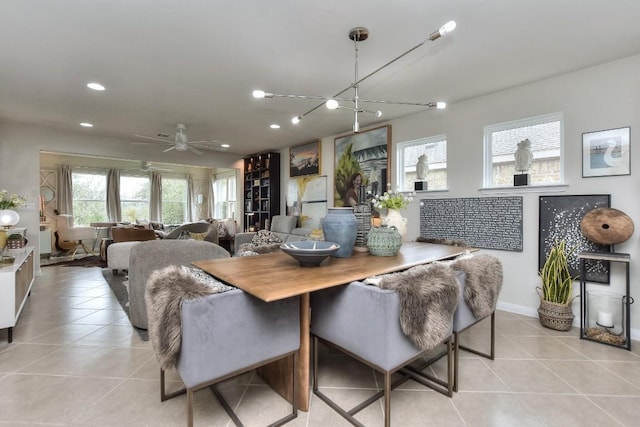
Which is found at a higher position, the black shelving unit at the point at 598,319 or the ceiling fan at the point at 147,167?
the ceiling fan at the point at 147,167

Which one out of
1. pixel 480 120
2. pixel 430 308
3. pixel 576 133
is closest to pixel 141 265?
pixel 430 308

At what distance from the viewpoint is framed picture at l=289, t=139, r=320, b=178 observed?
229 inches

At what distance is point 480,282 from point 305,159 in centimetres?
465

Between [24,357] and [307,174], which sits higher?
[307,174]

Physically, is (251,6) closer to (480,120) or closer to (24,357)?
(480,120)

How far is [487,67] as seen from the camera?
2779 mm

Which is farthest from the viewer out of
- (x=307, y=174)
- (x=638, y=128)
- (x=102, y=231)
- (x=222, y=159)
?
(x=102, y=231)

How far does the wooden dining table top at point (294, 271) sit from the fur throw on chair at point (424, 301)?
19cm

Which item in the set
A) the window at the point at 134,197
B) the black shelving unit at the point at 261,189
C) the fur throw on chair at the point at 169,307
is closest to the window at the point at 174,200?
the window at the point at 134,197

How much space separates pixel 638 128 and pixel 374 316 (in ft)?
9.89

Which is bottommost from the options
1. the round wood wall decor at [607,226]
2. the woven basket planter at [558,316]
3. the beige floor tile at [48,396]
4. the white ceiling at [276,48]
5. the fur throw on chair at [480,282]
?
the beige floor tile at [48,396]

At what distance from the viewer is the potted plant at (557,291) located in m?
2.82

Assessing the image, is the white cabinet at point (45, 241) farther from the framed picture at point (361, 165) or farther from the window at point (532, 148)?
the window at point (532, 148)

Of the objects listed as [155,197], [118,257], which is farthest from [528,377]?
[155,197]
